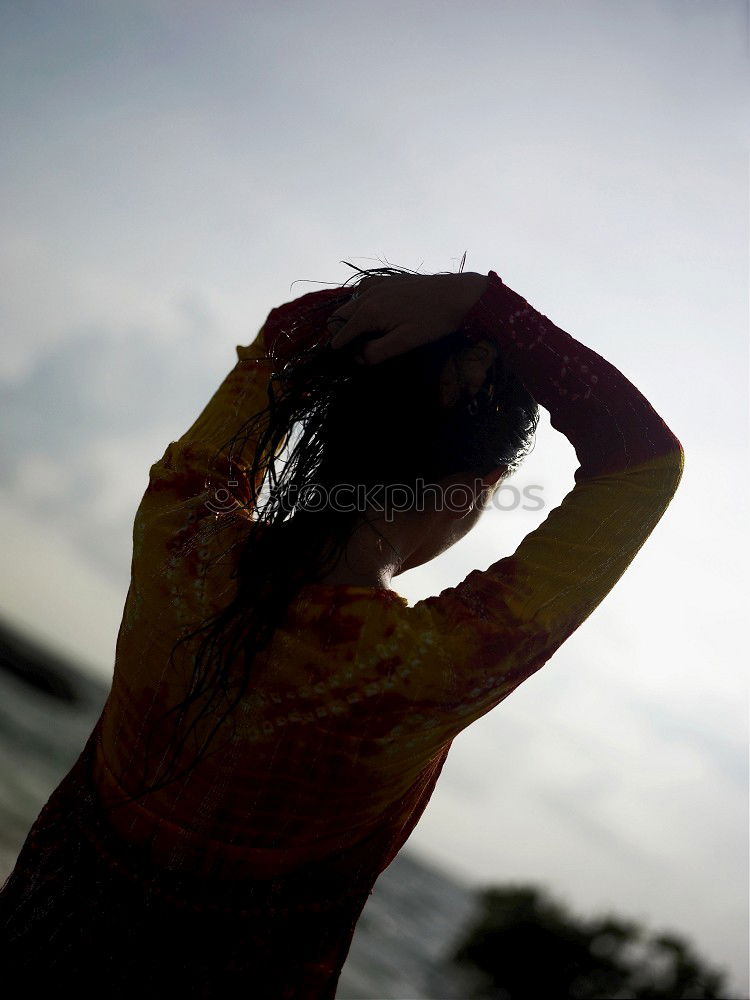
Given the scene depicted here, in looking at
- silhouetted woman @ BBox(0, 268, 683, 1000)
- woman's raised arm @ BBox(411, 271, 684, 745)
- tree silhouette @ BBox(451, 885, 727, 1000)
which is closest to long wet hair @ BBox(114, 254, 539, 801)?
silhouetted woman @ BBox(0, 268, 683, 1000)

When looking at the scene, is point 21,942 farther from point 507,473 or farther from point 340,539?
point 507,473

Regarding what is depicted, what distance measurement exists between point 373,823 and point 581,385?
35.7 inches

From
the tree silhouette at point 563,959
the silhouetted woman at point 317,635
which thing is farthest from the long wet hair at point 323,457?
the tree silhouette at point 563,959

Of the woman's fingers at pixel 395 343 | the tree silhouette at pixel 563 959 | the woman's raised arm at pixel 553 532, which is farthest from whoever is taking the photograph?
the tree silhouette at pixel 563 959

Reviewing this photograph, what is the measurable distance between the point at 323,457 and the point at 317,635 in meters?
0.36

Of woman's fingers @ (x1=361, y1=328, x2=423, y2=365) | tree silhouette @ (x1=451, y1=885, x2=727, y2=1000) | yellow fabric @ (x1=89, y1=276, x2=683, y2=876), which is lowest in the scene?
yellow fabric @ (x1=89, y1=276, x2=683, y2=876)

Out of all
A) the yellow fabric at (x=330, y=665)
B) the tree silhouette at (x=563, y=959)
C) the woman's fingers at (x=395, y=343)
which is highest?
the tree silhouette at (x=563, y=959)

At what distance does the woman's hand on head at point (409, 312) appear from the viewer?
4.39ft

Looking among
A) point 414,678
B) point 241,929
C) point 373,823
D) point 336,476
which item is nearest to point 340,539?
point 336,476

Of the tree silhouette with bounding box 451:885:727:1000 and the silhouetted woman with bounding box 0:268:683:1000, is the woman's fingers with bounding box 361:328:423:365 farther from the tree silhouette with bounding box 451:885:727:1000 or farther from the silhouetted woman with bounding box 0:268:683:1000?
the tree silhouette with bounding box 451:885:727:1000

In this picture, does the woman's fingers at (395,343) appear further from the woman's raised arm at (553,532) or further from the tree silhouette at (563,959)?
the tree silhouette at (563,959)

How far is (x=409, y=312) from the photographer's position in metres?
1.35

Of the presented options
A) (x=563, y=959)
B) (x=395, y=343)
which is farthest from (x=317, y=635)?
(x=563, y=959)

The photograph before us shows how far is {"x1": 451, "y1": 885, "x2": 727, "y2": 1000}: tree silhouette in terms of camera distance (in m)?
17.7
